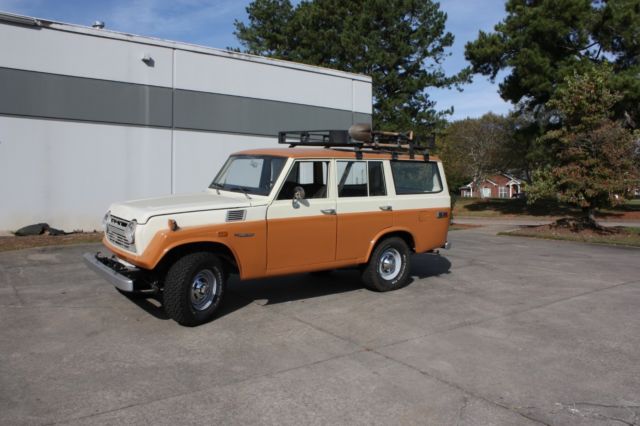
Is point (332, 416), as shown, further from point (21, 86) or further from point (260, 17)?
point (260, 17)

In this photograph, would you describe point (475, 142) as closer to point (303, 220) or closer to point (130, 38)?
point (130, 38)

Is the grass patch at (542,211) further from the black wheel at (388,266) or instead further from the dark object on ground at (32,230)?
the dark object on ground at (32,230)

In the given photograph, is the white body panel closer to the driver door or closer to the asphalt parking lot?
the asphalt parking lot

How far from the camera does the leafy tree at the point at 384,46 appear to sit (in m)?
33.3

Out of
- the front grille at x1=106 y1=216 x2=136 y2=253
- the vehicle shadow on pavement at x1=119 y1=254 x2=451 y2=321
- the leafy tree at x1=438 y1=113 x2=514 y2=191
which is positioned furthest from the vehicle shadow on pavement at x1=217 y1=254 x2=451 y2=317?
the leafy tree at x1=438 y1=113 x2=514 y2=191

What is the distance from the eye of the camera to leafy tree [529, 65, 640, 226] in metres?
15.6

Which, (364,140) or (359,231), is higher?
(364,140)

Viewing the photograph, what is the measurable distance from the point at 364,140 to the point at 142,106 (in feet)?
31.0

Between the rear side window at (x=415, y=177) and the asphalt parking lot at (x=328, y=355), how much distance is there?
1.48 m

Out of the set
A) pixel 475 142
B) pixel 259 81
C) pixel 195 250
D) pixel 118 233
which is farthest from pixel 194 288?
pixel 475 142

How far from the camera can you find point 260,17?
38406mm

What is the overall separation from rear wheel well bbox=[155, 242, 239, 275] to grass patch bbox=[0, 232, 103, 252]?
22.8ft

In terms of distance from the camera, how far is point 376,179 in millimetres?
7789

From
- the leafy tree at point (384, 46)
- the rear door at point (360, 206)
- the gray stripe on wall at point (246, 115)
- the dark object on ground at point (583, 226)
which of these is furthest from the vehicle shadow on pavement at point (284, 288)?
the leafy tree at point (384, 46)
